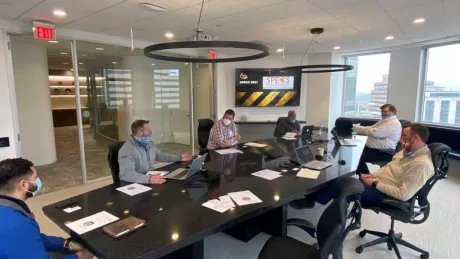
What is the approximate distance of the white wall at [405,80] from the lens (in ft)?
20.0

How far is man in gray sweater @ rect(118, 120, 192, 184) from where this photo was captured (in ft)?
7.86

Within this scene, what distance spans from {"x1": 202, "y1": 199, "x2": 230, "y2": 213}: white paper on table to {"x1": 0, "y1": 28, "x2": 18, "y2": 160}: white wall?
345cm

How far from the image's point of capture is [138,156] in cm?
267

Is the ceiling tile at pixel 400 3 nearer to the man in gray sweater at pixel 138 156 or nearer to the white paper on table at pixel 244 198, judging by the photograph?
the white paper on table at pixel 244 198

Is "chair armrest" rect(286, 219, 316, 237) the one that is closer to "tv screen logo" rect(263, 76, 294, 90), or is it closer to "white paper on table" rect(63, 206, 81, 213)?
"white paper on table" rect(63, 206, 81, 213)

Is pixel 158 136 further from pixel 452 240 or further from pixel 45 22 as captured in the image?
pixel 452 240

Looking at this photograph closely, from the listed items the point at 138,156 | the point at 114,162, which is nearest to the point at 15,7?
the point at 114,162

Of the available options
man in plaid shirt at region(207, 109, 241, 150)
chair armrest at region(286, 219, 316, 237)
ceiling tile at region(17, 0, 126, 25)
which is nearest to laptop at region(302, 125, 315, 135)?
man in plaid shirt at region(207, 109, 241, 150)

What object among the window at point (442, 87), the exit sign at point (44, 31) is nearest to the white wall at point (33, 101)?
the exit sign at point (44, 31)

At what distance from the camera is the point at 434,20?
3.95 metres

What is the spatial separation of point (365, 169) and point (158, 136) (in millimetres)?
4457

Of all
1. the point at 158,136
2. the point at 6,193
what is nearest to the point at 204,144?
the point at 158,136

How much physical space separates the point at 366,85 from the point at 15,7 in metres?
7.46

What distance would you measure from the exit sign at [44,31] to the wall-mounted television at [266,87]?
420cm
